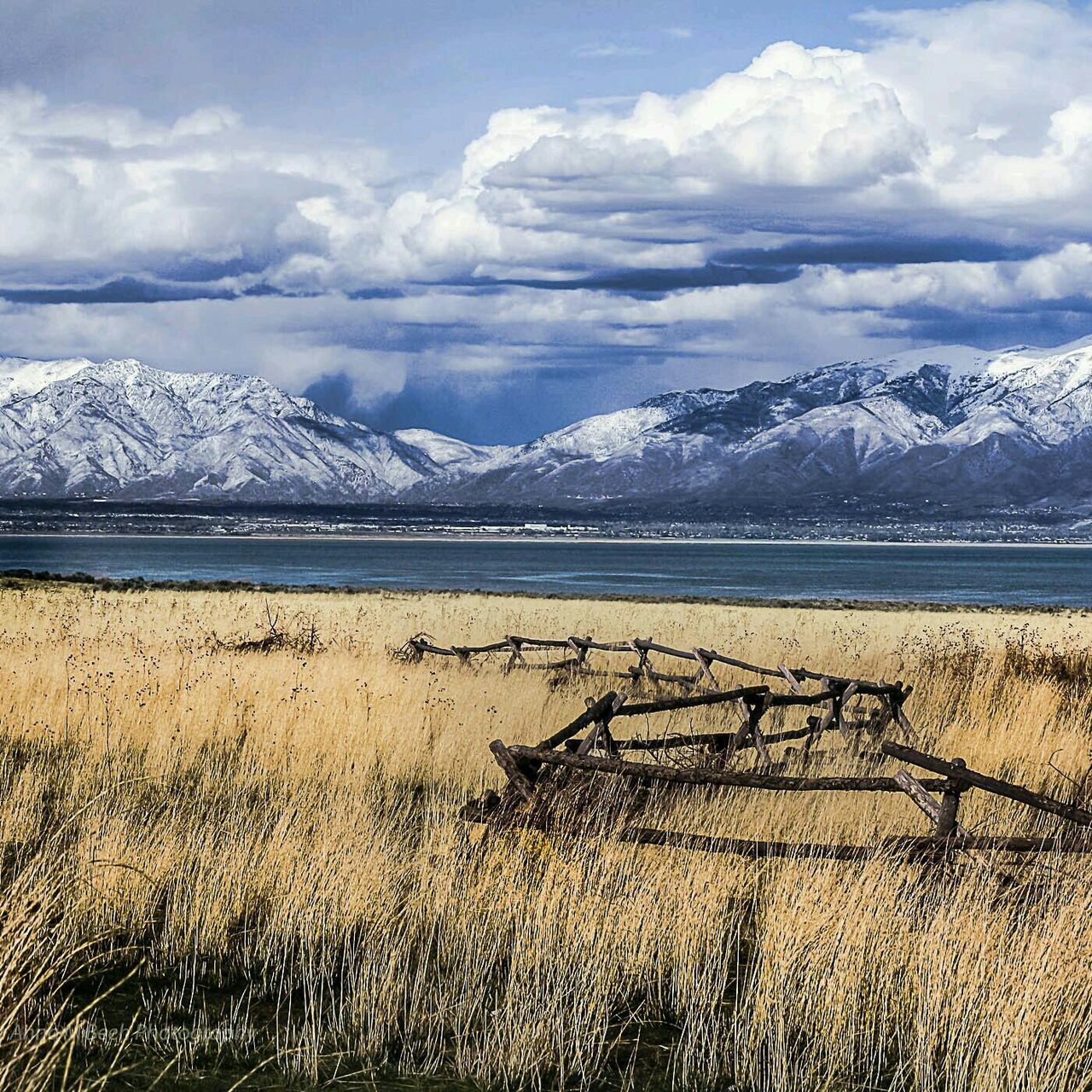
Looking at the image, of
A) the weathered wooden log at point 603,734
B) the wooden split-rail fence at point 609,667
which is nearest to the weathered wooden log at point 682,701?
the weathered wooden log at point 603,734

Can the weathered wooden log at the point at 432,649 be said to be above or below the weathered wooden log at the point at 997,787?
below

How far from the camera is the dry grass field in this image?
261 inches

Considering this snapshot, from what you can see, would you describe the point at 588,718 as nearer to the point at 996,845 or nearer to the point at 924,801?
the point at 924,801

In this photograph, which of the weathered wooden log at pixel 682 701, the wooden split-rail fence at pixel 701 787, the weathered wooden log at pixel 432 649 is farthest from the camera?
the weathered wooden log at pixel 432 649

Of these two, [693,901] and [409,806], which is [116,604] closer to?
[409,806]

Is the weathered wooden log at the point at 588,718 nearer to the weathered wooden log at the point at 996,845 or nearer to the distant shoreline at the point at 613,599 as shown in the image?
the weathered wooden log at the point at 996,845

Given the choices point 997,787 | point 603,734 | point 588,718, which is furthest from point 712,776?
point 603,734

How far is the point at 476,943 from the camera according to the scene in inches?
321

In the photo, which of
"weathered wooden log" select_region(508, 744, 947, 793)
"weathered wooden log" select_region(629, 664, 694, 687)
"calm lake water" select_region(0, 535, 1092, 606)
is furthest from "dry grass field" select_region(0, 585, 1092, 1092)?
"calm lake water" select_region(0, 535, 1092, 606)

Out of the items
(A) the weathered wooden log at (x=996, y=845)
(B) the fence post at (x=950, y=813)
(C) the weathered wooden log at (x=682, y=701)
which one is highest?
(C) the weathered wooden log at (x=682, y=701)

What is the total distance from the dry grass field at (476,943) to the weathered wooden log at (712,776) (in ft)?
1.63

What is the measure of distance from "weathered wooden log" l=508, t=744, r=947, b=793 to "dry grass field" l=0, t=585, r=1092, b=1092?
0.50 m

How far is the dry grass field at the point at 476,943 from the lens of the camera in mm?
6633

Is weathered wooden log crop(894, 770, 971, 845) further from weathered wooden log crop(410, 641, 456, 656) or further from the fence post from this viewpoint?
weathered wooden log crop(410, 641, 456, 656)
